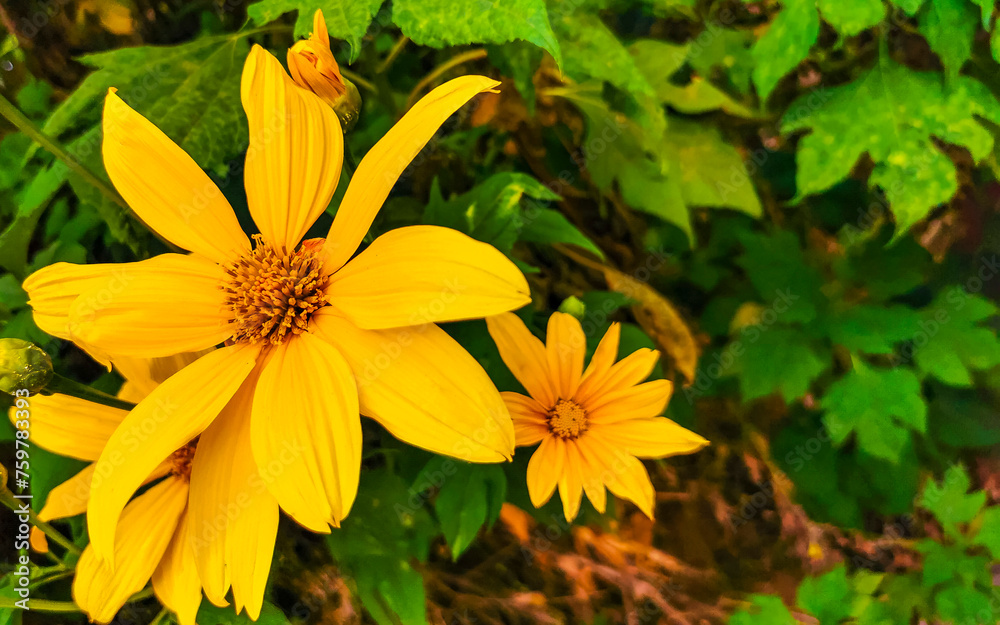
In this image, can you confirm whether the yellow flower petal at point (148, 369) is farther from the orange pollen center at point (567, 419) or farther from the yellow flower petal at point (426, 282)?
the orange pollen center at point (567, 419)

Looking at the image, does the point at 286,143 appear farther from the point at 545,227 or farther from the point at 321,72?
the point at 545,227

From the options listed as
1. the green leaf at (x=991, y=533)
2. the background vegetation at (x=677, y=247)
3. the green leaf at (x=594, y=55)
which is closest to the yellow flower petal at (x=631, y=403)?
the background vegetation at (x=677, y=247)

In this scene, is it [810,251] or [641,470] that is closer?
[641,470]

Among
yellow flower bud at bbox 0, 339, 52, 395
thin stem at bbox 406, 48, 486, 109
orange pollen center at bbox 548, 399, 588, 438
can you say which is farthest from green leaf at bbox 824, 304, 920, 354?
yellow flower bud at bbox 0, 339, 52, 395

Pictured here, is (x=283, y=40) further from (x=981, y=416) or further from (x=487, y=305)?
(x=981, y=416)

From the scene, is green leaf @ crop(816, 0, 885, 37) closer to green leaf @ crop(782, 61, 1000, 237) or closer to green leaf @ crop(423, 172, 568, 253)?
green leaf @ crop(782, 61, 1000, 237)

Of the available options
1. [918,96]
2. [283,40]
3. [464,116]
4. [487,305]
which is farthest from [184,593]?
[918,96]

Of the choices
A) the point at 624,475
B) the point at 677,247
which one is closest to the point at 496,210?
the point at 624,475
